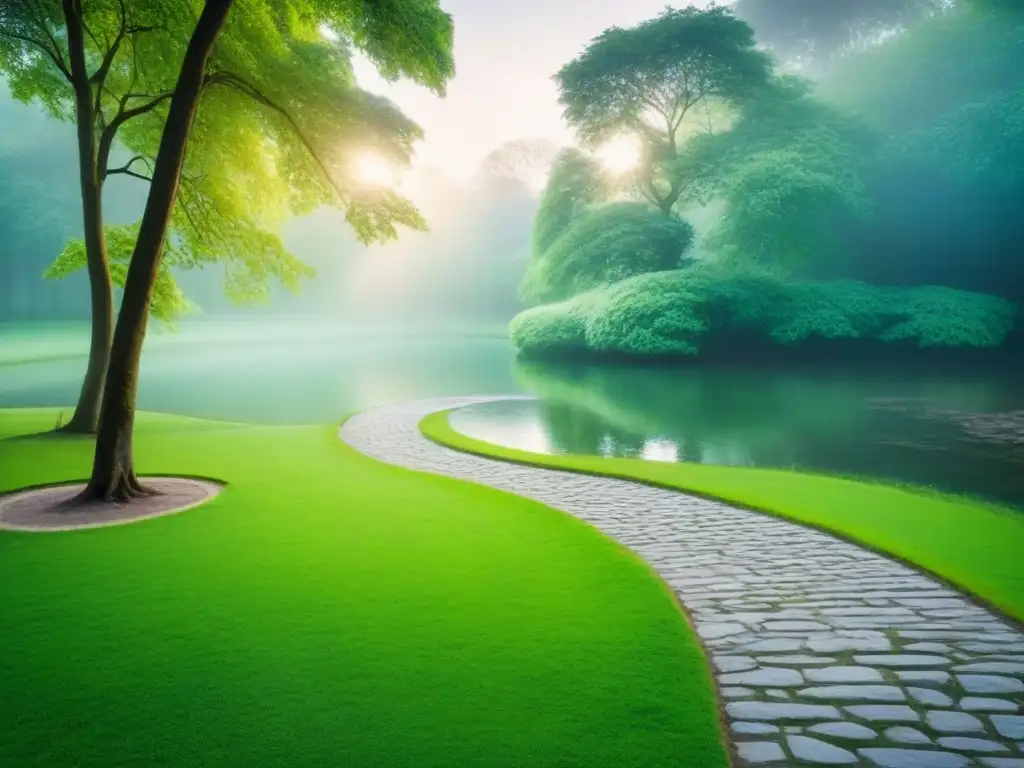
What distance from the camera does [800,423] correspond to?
16562mm

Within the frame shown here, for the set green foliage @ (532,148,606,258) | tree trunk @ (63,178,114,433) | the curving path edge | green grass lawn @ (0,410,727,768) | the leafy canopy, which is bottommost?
the curving path edge

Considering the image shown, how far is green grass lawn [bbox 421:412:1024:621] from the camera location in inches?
232

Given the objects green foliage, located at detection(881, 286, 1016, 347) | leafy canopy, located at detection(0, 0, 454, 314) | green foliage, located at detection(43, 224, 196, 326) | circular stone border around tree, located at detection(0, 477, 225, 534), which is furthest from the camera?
green foliage, located at detection(881, 286, 1016, 347)

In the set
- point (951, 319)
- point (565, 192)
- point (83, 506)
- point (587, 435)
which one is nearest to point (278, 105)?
point (83, 506)

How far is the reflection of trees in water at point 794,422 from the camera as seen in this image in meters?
12.2

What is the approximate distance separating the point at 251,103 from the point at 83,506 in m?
8.37

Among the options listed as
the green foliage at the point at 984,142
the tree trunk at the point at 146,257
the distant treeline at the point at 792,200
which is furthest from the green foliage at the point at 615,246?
the tree trunk at the point at 146,257

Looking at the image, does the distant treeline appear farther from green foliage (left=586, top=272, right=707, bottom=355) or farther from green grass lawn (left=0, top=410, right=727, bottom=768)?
green grass lawn (left=0, top=410, right=727, bottom=768)

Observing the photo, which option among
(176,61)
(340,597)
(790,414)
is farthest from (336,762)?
(790,414)

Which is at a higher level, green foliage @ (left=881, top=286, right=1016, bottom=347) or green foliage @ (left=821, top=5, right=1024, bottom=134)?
green foliage @ (left=821, top=5, right=1024, bottom=134)

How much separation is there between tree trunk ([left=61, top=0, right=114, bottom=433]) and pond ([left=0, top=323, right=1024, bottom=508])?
6.11 m

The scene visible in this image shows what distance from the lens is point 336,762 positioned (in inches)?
124

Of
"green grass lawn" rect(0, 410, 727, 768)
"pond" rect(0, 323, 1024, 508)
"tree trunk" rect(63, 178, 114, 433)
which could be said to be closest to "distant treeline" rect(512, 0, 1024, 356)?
"pond" rect(0, 323, 1024, 508)

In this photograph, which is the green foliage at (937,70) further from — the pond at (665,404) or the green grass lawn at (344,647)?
the green grass lawn at (344,647)
